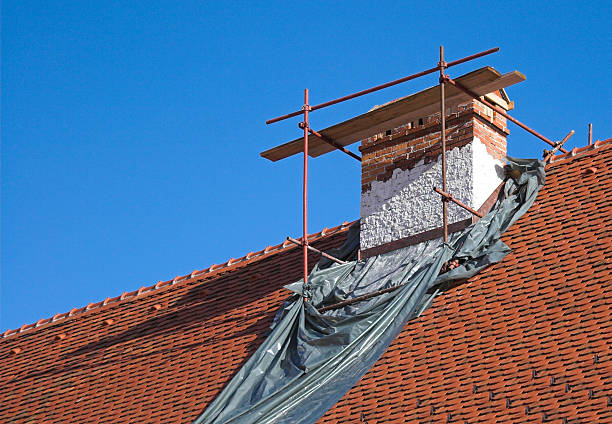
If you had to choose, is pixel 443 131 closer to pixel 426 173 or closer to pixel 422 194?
pixel 426 173

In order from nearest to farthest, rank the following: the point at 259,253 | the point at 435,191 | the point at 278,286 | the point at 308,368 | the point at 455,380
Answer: the point at 455,380
the point at 308,368
the point at 435,191
the point at 278,286
the point at 259,253

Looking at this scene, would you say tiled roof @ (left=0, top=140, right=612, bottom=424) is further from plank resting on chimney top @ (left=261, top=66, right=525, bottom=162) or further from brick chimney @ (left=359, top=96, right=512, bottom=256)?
plank resting on chimney top @ (left=261, top=66, right=525, bottom=162)

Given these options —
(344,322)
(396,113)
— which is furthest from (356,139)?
(344,322)

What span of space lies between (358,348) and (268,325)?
171 centimetres

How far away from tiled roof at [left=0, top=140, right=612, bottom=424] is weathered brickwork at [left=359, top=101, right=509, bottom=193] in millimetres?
832

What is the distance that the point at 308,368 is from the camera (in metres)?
13.2

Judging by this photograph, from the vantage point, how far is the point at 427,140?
15188 millimetres

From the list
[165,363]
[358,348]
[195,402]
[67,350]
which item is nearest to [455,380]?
[358,348]

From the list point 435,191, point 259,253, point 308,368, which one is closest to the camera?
point 308,368

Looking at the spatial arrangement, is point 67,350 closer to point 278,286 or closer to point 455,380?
point 278,286

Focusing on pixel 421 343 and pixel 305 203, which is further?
pixel 305 203

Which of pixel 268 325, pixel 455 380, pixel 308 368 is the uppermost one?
pixel 268 325

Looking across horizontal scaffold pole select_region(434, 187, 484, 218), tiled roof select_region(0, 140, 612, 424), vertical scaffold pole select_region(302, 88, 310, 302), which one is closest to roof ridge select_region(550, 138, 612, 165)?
tiled roof select_region(0, 140, 612, 424)

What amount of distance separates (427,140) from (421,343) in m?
3.12
